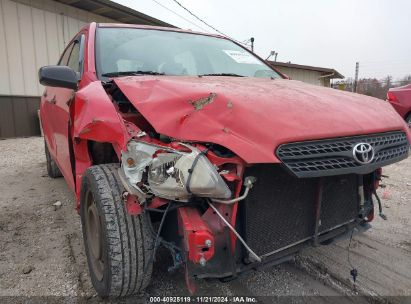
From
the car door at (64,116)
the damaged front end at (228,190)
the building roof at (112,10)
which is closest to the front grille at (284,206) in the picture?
the damaged front end at (228,190)

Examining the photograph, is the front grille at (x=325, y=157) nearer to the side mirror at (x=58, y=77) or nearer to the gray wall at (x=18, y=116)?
the side mirror at (x=58, y=77)

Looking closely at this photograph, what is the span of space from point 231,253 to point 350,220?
0.96 meters

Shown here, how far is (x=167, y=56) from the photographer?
293 cm

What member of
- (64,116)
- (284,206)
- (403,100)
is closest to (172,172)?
(284,206)

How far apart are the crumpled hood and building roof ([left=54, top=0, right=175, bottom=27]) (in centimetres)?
929

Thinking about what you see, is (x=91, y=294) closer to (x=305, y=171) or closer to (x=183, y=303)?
(x=183, y=303)

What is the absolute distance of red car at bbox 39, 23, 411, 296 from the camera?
165 centimetres

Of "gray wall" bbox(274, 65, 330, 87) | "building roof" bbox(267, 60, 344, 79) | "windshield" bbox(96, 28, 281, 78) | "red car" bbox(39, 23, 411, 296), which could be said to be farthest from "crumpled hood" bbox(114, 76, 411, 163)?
"gray wall" bbox(274, 65, 330, 87)

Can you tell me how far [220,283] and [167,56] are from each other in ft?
5.91

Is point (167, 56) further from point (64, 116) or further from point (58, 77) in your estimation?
point (64, 116)

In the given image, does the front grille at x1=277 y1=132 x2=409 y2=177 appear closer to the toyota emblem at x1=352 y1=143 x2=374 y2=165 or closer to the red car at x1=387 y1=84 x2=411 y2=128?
the toyota emblem at x1=352 y1=143 x2=374 y2=165

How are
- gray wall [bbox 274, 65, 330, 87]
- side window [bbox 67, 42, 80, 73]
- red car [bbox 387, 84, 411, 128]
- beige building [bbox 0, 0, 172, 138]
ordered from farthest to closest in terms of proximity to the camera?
1. gray wall [bbox 274, 65, 330, 87]
2. beige building [bbox 0, 0, 172, 138]
3. red car [bbox 387, 84, 411, 128]
4. side window [bbox 67, 42, 80, 73]

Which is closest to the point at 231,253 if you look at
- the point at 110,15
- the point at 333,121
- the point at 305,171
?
the point at 305,171

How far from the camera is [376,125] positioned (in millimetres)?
1969
